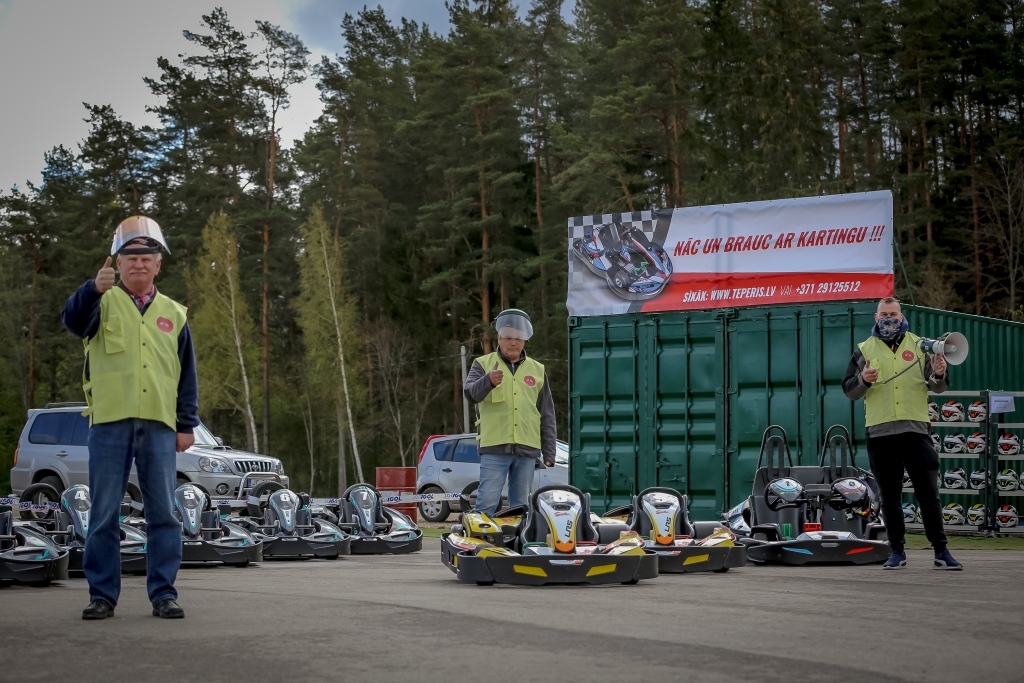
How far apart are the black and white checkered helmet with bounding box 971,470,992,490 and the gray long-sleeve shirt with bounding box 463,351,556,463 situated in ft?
29.0

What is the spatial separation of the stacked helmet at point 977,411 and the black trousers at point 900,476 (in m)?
7.45

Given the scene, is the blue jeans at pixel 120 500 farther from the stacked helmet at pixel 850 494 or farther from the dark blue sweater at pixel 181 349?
the stacked helmet at pixel 850 494

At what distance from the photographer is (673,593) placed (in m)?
9.33

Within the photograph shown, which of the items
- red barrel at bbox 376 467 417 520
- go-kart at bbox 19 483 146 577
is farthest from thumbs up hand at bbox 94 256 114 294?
red barrel at bbox 376 467 417 520

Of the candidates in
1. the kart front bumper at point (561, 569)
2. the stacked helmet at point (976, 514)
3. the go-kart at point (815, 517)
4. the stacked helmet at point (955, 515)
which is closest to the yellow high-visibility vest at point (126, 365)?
the kart front bumper at point (561, 569)

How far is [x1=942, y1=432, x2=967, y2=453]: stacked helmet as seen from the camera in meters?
19.0

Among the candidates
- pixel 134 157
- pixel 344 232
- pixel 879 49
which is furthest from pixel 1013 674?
pixel 134 157

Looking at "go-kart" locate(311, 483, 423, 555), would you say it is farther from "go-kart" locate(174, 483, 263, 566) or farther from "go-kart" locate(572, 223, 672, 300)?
"go-kart" locate(572, 223, 672, 300)

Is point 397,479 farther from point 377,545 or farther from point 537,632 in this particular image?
point 537,632

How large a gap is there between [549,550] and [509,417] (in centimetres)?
175

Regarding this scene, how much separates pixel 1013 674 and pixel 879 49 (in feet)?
149

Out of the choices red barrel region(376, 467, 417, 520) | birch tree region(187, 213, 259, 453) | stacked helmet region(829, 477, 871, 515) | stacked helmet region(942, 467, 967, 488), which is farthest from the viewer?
birch tree region(187, 213, 259, 453)

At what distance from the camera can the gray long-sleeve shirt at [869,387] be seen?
38.2 ft

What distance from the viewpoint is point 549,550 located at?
34.2 ft
